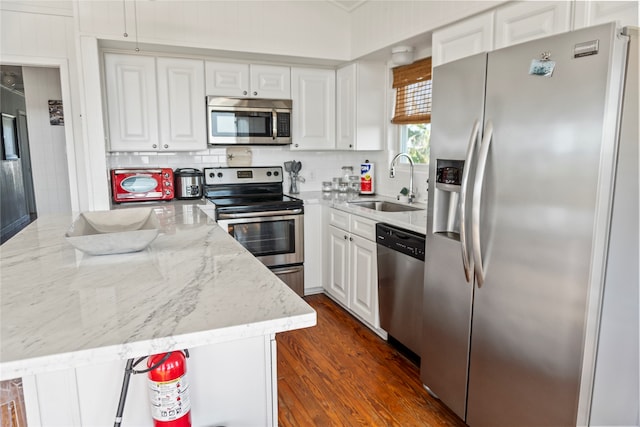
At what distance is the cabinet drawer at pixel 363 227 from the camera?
289 cm

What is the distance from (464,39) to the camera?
2.38m

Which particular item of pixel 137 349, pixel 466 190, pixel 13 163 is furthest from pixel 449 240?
pixel 13 163

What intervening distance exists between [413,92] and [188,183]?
6.47 ft

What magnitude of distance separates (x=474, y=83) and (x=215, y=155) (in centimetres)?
258

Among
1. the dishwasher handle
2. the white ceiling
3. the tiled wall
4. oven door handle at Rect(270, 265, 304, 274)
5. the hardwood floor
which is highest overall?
the white ceiling

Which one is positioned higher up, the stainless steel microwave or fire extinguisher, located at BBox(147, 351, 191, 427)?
the stainless steel microwave

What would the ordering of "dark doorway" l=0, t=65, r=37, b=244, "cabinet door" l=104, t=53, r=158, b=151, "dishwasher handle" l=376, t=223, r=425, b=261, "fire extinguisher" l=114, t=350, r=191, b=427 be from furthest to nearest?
"dark doorway" l=0, t=65, r=37, b=244 → "cabinet door" l=104, t=53, r=158, b=151 → "dishwasher handle" l=376, t=223, r=425, b=261 → "fire extinguisher" l=114, t=350, r=191, b=427

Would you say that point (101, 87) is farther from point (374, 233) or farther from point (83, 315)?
point (83, 315)

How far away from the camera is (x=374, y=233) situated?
9.44 feet

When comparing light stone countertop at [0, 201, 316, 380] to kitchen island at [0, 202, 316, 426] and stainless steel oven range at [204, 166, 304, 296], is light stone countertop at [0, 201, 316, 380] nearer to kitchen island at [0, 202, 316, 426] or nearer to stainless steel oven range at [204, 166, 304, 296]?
kitchen island at [0, 202, 316, 426]

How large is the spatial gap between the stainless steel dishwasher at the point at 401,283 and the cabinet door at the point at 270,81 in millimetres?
1613

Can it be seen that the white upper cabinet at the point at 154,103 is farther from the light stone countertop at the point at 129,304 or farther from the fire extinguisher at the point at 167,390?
the fire extinguisher at the point at 167,390

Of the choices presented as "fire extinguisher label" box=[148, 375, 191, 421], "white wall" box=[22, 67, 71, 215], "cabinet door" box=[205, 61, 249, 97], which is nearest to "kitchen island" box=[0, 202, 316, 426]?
"fire extinguisher label" box=[148, 375, 191, 421]

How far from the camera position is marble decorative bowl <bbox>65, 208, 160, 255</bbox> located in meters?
1.47
